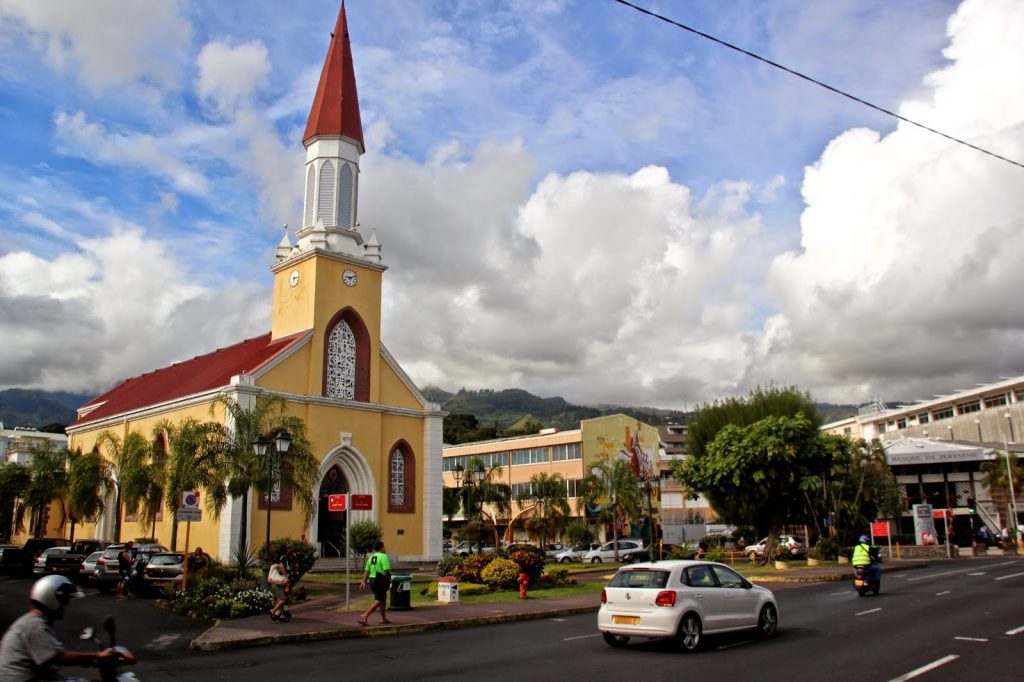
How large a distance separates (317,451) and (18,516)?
2357 cm

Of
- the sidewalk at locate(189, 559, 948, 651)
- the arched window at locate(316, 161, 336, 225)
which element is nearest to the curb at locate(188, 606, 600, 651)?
the sidewalk at locate(189, 559, 948, 651)

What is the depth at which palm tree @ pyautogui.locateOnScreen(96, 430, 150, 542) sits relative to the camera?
1308 inches

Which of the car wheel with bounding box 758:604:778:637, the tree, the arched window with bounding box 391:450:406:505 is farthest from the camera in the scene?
the arched window with bounding box 391:450:406:505

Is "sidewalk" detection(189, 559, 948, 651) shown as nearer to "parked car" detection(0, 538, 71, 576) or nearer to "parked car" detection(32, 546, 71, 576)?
"parked car" detection(32, 546, 71, 576)

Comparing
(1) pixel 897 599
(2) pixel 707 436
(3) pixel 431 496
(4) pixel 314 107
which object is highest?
(4) pixel 314 107

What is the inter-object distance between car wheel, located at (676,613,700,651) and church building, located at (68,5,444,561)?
80.9 feet

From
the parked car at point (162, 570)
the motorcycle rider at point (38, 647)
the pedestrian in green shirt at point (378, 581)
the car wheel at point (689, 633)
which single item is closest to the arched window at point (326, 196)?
the parked car at point (162, 570)

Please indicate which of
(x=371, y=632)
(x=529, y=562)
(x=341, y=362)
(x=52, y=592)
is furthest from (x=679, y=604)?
(x=341, y=362)

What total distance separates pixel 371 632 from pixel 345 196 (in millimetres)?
27531

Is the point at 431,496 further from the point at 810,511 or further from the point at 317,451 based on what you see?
the point at 810,511

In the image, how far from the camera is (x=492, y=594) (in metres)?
22.6

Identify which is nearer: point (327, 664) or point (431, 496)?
point (327, 664)

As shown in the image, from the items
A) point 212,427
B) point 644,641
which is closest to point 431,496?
point 212,427

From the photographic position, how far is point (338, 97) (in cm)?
4000
